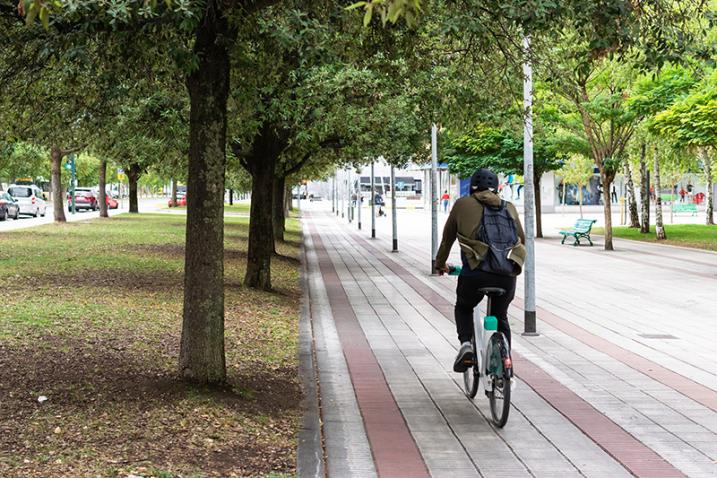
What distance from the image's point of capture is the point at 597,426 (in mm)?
6629

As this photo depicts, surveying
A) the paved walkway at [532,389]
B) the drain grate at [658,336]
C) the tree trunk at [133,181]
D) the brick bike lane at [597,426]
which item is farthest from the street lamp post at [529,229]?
the tree trunk at [133,181]

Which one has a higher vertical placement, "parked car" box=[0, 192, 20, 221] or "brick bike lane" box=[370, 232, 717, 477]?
"parked car" box=[0, 192, 20, 221]

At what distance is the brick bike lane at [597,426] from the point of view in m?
5.62

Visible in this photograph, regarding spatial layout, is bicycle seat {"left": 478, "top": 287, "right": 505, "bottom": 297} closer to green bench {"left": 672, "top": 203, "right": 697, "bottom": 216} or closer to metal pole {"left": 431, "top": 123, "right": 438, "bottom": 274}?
metal pole {"left": 431, "top": 123, "right": 438, "bottom": 274}

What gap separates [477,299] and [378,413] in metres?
1.13

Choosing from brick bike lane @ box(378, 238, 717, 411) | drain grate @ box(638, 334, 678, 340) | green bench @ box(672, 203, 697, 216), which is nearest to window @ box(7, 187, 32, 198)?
brick bike lane @ box(378, 238, 717, 411)

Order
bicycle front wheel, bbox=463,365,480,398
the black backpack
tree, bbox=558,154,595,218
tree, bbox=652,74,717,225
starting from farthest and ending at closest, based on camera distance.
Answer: tree, bbox=558,154,595,218
tree, bbox=652,74,717,225
bicycle front wheel, bbox=463,365,480,398
the black backpack

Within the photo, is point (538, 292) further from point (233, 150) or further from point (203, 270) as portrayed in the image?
point (203, 270)

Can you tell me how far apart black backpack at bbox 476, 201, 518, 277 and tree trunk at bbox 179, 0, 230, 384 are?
1.91m

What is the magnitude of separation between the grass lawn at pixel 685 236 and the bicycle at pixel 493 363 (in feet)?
78.9

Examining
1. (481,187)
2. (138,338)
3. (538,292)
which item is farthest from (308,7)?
(538,292)

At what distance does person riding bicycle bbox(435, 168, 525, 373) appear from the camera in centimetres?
669

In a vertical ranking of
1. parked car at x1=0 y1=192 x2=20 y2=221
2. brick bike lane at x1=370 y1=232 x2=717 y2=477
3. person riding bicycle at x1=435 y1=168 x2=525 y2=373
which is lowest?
Result: brick bike lane at x1=370 y1=232 x2=717 y2=477

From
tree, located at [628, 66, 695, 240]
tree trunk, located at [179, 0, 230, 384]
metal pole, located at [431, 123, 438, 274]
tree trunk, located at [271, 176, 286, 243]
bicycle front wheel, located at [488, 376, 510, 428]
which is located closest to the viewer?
bicycle front wheel, located at [488, 376, 510, 428]
